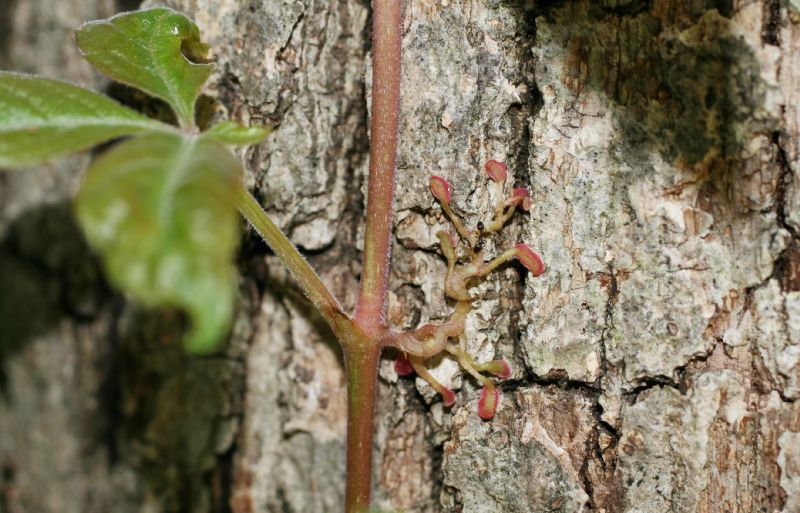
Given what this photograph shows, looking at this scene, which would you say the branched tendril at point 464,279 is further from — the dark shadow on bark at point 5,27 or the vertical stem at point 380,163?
the dark shadow on bark at point 5,27

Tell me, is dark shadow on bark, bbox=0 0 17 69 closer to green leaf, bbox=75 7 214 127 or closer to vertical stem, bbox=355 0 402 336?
green leaf, bbox=75 7 214 127

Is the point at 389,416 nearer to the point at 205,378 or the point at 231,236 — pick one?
the point at 205,378

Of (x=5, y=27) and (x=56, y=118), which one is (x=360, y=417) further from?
(x=5, y=27)

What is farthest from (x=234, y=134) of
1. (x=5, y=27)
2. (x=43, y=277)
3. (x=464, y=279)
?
(x=5, y=27)

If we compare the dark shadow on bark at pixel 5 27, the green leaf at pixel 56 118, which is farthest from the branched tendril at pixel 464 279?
the dark shadow on bark at pixel 5 27

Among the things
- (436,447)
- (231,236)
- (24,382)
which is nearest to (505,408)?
(436,447)

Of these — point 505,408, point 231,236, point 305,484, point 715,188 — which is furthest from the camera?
point 305,484
